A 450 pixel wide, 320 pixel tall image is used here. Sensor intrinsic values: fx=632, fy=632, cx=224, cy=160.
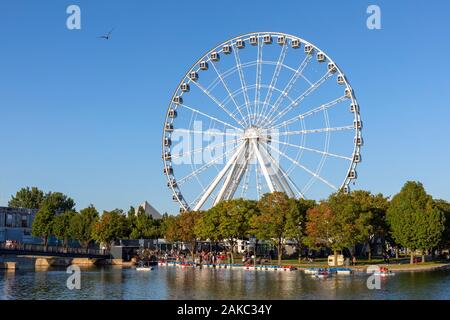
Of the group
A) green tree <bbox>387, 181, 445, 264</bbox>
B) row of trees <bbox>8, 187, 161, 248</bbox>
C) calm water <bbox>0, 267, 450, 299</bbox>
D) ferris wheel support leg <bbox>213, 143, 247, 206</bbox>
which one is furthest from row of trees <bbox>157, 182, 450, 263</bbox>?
row of trees <bbox>8, 187, 161, 248</bbox>

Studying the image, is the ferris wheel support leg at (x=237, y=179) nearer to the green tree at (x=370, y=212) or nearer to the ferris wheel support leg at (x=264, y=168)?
the ferris wheel support leg at (x=264, y=168)

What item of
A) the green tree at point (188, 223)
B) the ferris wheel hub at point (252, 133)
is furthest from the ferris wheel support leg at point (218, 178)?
the green tree at point (188, 223)

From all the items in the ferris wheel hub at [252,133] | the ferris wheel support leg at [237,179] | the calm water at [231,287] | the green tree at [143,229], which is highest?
the ferris wheel hub at [252,133]

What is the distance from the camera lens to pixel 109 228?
5955 inches

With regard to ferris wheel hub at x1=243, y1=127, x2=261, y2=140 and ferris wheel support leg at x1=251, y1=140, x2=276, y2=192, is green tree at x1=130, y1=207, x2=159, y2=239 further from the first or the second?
ferris wheel support leg at x1=251, y1=140, x2=276, y2=192

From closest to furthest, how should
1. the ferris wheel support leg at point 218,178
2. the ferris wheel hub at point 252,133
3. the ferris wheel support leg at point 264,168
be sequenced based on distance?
the ferris wheel support leg at point 264,168
the ferris wheel hub at point 252,133
the ferris wheel support leg at point 218,178

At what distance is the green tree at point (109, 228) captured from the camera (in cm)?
15050

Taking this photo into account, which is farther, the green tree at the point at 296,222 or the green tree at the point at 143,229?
the green tree at the point at 143,229

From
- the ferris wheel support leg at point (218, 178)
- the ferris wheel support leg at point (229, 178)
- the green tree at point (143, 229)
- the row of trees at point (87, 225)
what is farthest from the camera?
the green tree at point (143, 229)

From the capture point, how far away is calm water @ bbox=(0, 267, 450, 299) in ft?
222

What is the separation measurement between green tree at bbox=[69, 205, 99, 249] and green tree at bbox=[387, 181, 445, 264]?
252 feet

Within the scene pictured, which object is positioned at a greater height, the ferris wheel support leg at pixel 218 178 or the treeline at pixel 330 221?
the ferris wheel support leg at pixel 218 178

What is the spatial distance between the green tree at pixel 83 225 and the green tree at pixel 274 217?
55231mm
